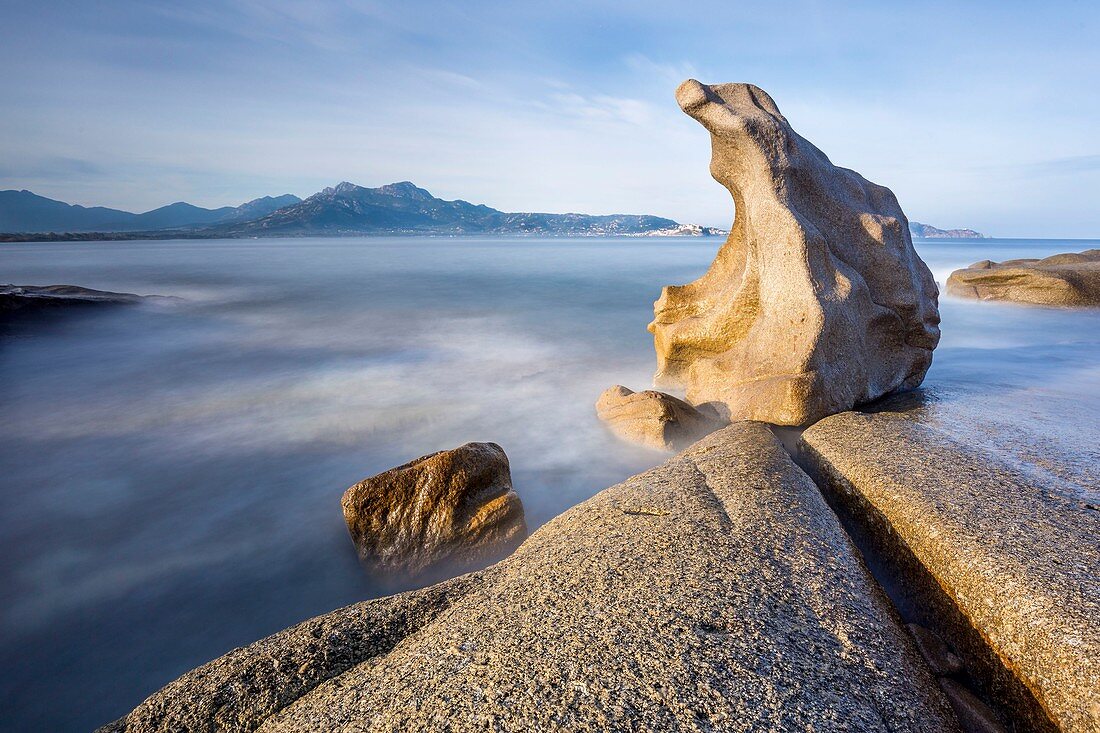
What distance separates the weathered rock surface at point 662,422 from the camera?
579 cm

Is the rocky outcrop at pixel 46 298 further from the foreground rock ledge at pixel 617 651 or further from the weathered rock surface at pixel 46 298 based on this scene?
the foreground rock ledge at pixel 617 651

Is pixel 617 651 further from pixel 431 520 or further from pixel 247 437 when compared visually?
pixel 247 437

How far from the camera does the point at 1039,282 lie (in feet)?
49.8

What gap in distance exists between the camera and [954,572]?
2.68 m

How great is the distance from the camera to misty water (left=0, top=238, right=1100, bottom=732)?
3.94 meters

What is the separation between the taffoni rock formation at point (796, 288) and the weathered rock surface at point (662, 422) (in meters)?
0.31

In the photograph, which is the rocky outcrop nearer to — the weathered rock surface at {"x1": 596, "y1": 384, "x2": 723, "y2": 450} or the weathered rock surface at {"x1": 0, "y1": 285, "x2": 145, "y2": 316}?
the weathered rock surface at {"x1": 0, "y1": 285, "x2": 145, "y2": 316}

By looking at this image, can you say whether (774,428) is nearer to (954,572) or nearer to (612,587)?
(954,572)

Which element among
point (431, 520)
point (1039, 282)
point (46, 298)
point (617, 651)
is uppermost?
point (1039, 282)

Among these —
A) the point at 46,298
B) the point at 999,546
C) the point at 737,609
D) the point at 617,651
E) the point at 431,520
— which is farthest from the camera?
the point at 46,298

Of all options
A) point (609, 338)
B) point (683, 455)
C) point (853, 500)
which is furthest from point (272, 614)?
point (609, 338)

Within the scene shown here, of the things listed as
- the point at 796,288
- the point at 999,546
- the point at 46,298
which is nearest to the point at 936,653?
the point at 999,546

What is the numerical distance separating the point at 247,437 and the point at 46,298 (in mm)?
9335

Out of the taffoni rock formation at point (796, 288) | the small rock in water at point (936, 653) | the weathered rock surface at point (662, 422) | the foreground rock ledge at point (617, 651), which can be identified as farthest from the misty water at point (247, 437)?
the small rock in water at point (936, 653)
